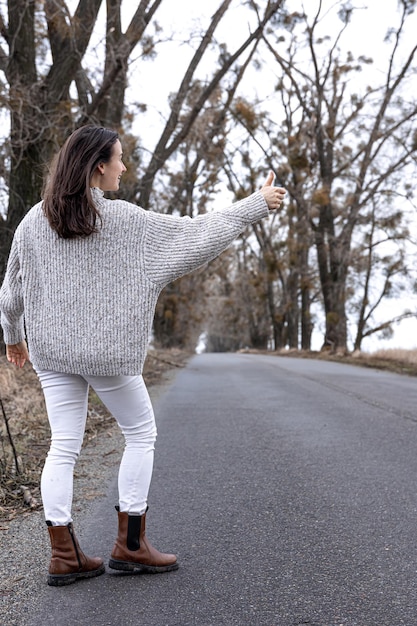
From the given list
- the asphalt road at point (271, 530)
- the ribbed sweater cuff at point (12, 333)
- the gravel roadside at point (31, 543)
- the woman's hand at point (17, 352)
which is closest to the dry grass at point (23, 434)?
the gravel roadside at point (31, 543)

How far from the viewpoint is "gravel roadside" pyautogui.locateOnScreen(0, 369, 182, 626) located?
296cm

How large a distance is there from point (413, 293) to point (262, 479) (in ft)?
98.5

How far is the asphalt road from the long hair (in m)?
1.58

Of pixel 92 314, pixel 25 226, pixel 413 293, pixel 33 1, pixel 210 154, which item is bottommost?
pixel 92 314

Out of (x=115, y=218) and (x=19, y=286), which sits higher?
(x=115, y=218)

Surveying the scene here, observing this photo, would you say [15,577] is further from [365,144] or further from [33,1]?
[365,144]

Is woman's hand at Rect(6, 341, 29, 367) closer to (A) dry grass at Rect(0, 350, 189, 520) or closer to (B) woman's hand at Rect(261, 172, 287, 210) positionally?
(A) dry grass at Rect(0, 350, 189, 520)

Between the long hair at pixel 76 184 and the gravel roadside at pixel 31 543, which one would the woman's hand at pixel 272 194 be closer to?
the long hair at pixel 76 184

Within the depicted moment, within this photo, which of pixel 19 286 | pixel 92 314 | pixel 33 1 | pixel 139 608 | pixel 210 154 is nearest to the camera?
pixel 139 608

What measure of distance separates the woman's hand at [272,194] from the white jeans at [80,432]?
3.33 feet

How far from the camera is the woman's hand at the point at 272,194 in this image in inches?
130

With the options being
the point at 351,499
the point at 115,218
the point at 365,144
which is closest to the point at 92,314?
the point at 115,218

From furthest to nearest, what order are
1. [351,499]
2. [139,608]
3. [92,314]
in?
[351,499] < [92,314] < [139,608]

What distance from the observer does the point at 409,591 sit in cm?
300
